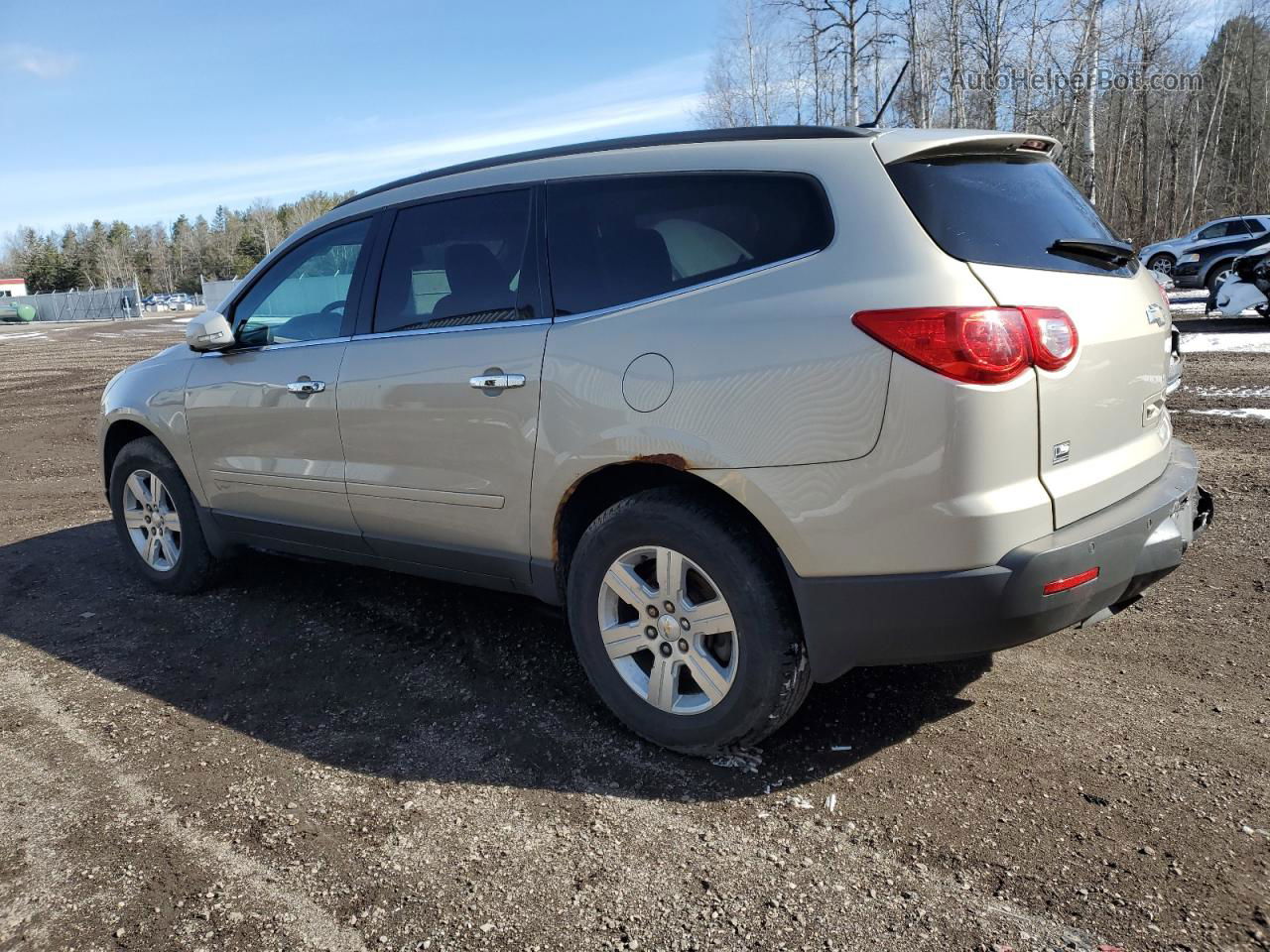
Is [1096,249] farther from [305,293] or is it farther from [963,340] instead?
[305,293]

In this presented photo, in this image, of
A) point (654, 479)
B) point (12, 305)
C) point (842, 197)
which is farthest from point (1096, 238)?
point (12, 305)

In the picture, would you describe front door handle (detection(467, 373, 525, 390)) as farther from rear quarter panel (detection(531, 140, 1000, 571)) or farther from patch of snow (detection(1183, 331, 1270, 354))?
patch of snow (detection(1183, 331, 1270, 354))

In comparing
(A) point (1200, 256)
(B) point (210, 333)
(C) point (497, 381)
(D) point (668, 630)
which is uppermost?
(A) point (1200, 256)

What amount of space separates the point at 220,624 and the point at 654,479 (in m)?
2.63

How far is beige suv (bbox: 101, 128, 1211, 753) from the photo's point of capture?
2.54 meters

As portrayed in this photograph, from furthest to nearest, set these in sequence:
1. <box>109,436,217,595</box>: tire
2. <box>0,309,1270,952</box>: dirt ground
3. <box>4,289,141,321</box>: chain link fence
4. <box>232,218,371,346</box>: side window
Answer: <box>4,289,141,321</box>: chain link fence → <box>109,436,217,595</box>: tire → <box>232,218,371,346</box>: side window → <box>0,309,1270,952</box>: dirt ground

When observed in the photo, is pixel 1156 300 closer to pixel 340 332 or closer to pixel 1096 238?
pixel 1096 238

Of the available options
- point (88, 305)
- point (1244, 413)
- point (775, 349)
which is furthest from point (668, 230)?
point (88, 305)

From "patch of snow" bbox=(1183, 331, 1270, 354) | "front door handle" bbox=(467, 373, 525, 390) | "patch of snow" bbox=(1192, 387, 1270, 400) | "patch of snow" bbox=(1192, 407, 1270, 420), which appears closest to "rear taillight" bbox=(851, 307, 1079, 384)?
"front door handle" bbox=(467, 373, 525, 390)

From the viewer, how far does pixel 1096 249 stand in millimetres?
2996

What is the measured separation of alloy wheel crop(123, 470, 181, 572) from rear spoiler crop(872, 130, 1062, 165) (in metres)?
4.01

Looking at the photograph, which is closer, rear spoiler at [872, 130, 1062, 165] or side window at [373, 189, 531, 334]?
rear spoiler at [872, 130, 1062, 165]

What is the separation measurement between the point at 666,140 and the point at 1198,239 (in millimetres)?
25211

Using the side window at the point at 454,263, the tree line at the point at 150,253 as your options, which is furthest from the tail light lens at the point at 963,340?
the tree line at the point at 150,253
